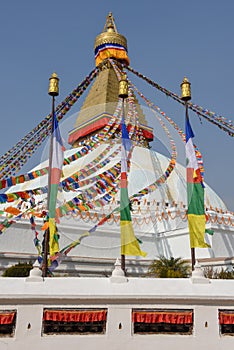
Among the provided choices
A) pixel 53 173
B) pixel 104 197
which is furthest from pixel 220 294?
pixel 104 197

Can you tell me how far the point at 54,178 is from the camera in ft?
34.8

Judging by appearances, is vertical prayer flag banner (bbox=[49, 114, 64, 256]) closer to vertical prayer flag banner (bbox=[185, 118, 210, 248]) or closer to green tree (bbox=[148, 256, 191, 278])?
vertical prayer flag banner (bbox=[185, 118, 210, 248])

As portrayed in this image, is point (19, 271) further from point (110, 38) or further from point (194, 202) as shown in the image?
point (110, 38)

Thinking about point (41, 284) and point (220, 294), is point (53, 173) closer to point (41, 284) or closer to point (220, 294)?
point (41, 284)

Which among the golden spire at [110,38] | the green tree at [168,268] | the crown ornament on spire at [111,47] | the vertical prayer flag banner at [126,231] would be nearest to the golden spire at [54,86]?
the vertical prayer flag banner at [126,231]

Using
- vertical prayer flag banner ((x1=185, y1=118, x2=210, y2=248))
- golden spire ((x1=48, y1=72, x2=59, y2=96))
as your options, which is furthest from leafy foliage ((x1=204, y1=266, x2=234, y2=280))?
golden spire ((x1=48, y1=72, x2=59, y2=96))

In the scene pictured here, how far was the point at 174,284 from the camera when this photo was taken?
753 cm

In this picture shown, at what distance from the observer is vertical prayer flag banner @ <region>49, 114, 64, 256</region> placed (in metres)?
9.98

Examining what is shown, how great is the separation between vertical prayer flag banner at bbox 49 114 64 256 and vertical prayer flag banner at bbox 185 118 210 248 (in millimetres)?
3521

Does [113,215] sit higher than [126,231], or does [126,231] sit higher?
[113,215]

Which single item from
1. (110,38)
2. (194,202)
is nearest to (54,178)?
(194,202)

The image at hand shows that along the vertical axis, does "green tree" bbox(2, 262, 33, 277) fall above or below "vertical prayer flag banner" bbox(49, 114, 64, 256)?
below

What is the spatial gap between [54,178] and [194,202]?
152 inches

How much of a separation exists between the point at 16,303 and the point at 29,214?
10.1m
